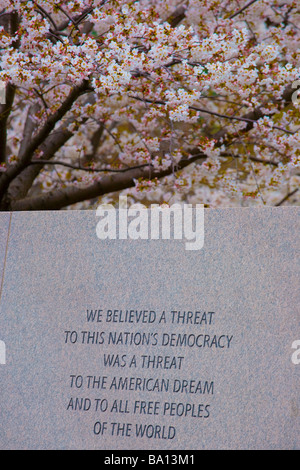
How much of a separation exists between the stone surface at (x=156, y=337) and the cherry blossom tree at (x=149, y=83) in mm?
1334

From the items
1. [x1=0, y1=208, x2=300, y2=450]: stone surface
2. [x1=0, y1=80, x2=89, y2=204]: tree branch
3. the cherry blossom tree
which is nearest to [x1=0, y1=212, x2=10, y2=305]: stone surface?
[x1=0, y1=208, x2=300, y2=450]: stone surface

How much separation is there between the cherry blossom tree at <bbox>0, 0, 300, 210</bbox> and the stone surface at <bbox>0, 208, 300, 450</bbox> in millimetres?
1334

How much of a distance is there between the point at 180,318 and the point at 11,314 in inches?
53.2

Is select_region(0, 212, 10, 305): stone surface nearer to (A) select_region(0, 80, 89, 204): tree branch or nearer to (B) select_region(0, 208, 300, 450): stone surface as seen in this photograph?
(B) select_region(0, 208, 300, 450): stone surface

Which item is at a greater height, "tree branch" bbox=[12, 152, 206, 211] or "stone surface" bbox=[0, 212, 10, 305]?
"tree branch" bbox=[12, 152, 206, 211]

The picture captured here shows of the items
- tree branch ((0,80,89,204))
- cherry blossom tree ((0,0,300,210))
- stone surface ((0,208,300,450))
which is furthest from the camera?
tree branch ((0,80,89,204))

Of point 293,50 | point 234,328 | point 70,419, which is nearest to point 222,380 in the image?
point 234,328

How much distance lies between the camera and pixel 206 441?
14.6ft

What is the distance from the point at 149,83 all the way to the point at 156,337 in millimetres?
2920

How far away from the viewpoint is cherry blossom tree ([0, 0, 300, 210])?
5.69 m

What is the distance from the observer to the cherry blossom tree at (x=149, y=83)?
18.7 feet

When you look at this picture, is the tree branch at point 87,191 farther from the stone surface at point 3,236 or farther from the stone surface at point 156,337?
the stone surface at point 156,337

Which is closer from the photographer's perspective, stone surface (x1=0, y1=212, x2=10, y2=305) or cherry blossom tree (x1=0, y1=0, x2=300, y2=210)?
stone surface (x1=0, y1=212, x2=10, y2=305)

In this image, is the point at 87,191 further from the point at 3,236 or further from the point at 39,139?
the point at 3,236
